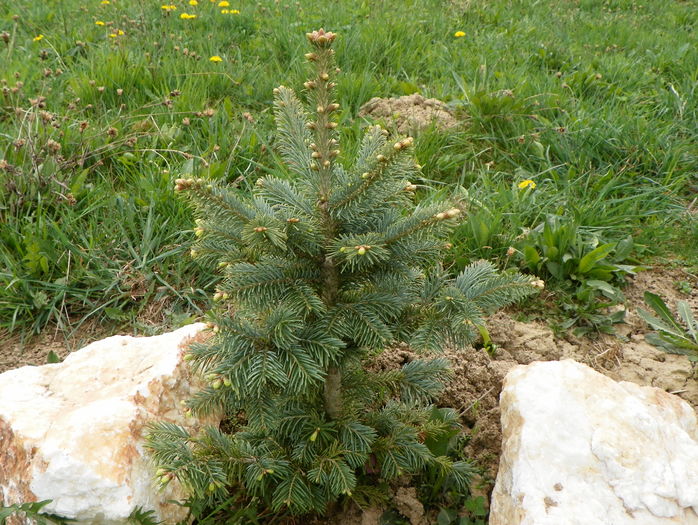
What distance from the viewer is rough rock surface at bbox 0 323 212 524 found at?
6.50 ft

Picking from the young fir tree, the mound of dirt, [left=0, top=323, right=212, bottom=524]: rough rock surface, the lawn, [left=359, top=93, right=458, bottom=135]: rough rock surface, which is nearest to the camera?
the young fir tree

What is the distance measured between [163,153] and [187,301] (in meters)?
1.21

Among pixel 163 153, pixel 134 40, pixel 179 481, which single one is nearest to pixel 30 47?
pixel 134 40

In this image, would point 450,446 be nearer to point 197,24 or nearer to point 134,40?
point 134,40

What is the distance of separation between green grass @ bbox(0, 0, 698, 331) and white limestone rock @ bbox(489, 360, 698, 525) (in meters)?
1.35

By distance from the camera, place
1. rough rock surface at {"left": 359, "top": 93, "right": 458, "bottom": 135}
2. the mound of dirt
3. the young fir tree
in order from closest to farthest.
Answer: the young fir tree < the mound of dirt < rough rock surface at {"left": 359, "top": 93, "right": 458, "bottom": 135}

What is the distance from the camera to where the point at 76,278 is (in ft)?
10.8

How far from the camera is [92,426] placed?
2.11 m

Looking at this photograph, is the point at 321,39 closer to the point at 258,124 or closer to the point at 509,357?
the point at 509,357

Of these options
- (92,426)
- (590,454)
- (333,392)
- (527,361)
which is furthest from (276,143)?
(590,454)

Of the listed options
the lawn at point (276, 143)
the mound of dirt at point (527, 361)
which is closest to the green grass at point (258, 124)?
the lawn at point (276, 143)

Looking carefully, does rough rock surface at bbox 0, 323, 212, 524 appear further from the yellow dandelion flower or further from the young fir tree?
the yellow dandelion flower

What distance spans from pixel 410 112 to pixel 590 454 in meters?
3.08

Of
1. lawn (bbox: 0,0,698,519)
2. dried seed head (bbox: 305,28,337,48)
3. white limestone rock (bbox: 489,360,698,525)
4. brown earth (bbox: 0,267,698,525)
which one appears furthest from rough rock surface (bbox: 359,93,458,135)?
dried seed head (bbox: 305,28,337,48)
